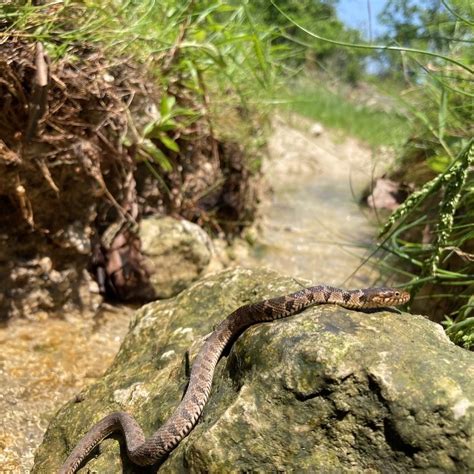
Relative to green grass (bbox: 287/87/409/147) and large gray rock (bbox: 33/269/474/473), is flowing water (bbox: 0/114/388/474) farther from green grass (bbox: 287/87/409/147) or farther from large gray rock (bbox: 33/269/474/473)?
large gray rock (bbox: 33/269/474/473)

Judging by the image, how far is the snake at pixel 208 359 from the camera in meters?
3.21

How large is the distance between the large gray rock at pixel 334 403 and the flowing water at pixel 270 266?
3.31 feet

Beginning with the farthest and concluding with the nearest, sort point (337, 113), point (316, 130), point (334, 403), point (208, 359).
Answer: point (337, 113) < point (316, 130) < point (208, 359) < point (334, 403)

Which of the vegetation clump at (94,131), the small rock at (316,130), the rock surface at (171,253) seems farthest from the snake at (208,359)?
the small rock at (316,130)

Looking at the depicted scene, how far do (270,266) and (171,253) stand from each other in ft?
5.36

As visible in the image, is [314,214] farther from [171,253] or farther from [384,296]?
[384,296]

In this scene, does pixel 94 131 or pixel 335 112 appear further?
pixel 335 112

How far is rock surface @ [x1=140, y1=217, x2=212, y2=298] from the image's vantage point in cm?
631

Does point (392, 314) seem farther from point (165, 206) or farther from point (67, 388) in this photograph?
point (165, 206)

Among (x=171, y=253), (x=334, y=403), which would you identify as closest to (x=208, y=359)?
(x=334, y=403)

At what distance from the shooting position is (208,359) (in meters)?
3.57

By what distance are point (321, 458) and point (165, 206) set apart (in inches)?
179

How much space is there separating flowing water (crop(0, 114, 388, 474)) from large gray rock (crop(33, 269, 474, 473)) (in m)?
1.01

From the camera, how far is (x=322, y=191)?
11.8 meters
